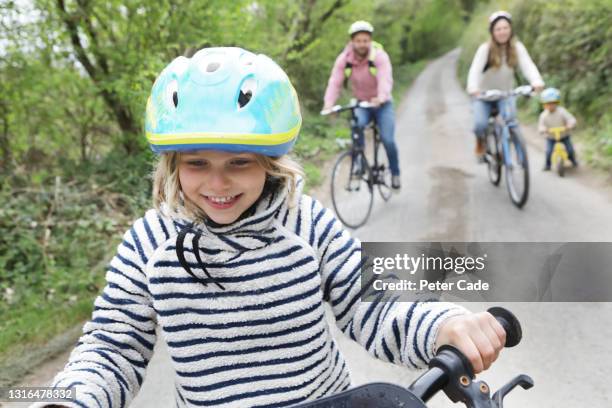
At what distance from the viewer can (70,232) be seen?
4914 mm

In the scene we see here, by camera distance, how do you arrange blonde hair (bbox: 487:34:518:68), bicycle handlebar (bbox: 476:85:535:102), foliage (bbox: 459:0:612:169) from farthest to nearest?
foliage (bbox: 459:0:612:169), blonde hair (bbox: 487:34:518:68), bicycle handlebar (bbox: 476:85:535:102)

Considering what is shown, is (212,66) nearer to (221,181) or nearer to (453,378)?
(221,181)

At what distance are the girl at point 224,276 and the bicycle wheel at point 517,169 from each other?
14.5 ft

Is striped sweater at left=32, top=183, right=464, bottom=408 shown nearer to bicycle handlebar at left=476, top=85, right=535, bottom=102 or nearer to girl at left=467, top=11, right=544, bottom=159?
bicycle handlebar at left=476, top=85, right=535, bottom=102

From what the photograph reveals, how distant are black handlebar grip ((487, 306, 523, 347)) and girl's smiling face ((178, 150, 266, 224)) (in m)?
0.71

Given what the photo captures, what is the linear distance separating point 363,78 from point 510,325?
4.82 metres

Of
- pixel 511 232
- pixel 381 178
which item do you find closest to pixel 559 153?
pixel 511 232

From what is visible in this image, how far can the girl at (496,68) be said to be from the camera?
17.9 feet

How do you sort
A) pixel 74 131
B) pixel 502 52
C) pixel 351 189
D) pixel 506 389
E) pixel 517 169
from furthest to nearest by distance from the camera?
pixel 74 131 → pixel 502 52 → pixel 351 189 → pixel 517 169 → pixel 506 389

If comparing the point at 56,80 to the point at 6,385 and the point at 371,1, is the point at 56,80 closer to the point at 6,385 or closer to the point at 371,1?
the point at 6,385

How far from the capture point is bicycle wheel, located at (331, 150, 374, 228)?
530 cm

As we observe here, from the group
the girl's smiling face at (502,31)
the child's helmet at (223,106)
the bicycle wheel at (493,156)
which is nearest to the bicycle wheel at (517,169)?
the bicycle wheel at (493,156)

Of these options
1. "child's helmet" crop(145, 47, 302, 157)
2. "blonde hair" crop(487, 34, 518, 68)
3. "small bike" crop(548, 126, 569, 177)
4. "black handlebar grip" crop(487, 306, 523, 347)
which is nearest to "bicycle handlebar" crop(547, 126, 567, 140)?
"small bike" crop(548, 126, 569, 177)

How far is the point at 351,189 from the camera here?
5406mm
